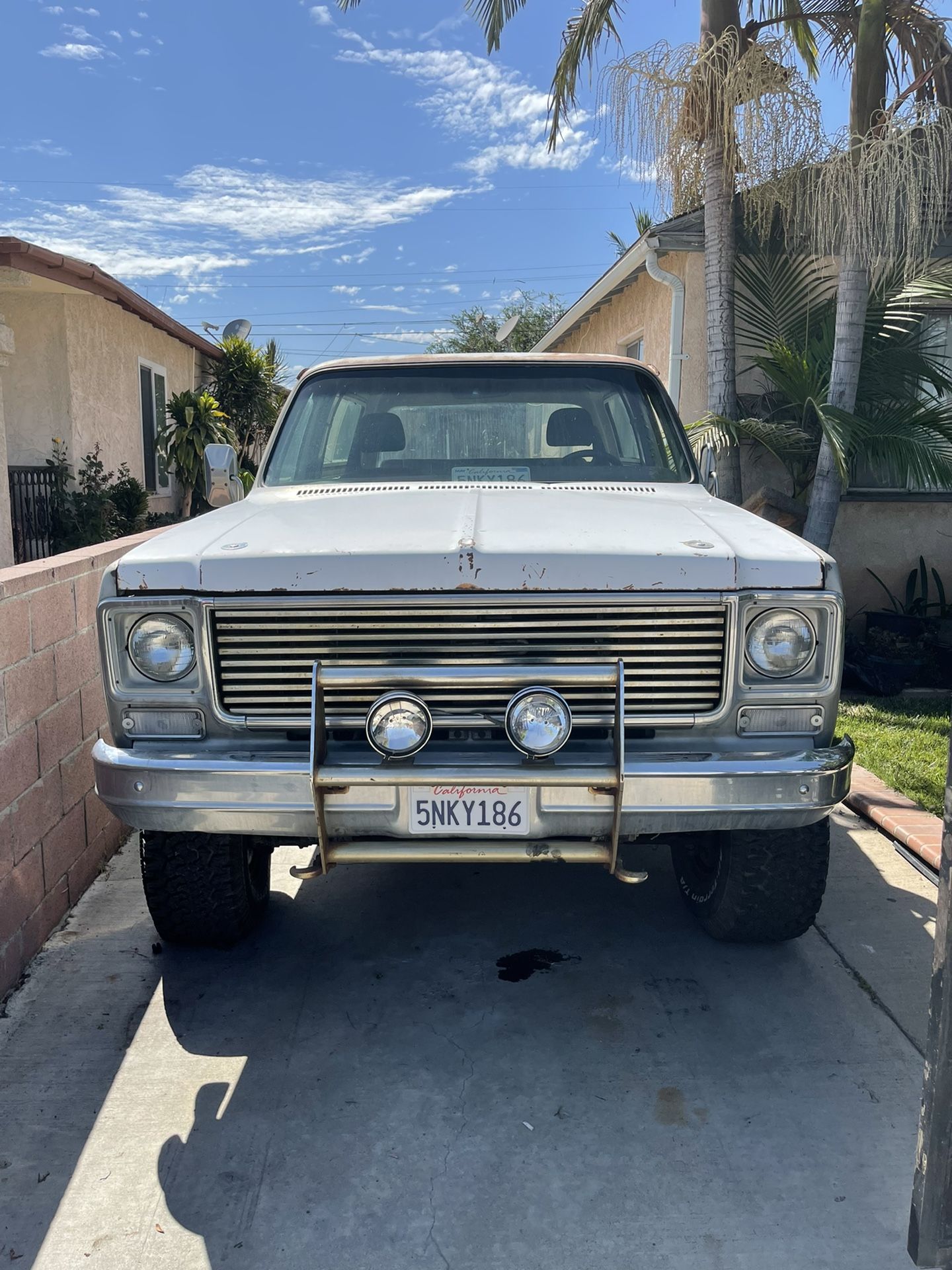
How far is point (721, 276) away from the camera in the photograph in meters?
7.31

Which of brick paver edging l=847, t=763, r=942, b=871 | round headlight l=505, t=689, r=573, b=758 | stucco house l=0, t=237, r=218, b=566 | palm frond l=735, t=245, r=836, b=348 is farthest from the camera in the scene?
stucco house l=0, t=237, r=218, b=566

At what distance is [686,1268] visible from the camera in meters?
2.09

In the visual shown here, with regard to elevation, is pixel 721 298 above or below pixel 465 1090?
above

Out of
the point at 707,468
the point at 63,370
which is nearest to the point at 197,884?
the point at 707,468

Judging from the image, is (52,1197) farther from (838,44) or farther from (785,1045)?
(838,44)

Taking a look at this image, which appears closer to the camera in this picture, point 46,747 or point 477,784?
point 477,784

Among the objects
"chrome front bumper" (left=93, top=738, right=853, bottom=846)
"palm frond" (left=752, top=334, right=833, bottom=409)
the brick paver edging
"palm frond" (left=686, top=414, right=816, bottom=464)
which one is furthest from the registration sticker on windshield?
"palm frond" (left=752, top=334, right=833, bottom=409)

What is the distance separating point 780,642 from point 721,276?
17.4 ft

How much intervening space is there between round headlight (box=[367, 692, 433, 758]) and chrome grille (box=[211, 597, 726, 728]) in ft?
0.26

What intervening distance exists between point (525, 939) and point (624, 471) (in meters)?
1.72

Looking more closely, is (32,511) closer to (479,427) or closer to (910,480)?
(479,427)

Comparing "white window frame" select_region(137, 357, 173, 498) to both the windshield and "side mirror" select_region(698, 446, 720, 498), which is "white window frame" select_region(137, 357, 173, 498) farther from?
"side mirror" select_region(698, 446, 720, 498)

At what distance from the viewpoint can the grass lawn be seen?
5035 millimetres

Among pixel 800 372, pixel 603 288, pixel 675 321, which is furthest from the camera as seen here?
pixel 603 288
